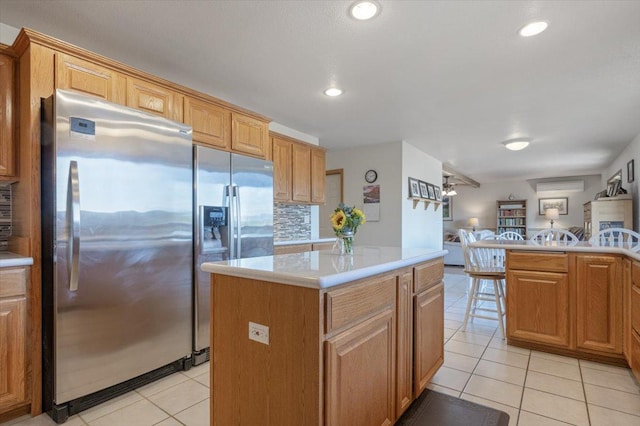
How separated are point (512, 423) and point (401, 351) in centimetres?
77

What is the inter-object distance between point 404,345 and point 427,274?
18.9 inches

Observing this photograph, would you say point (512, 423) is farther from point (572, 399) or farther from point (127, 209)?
point (127, 209)

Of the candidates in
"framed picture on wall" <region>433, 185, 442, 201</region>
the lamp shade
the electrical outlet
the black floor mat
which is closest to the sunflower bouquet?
the electrical outlet

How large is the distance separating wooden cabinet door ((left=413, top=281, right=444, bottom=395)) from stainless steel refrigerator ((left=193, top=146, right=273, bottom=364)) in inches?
63.4

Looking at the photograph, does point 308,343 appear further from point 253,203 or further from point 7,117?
point 7,117

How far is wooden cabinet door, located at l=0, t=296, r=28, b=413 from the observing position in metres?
1.81

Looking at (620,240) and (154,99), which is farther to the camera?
(620,240)

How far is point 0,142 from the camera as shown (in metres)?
2.00

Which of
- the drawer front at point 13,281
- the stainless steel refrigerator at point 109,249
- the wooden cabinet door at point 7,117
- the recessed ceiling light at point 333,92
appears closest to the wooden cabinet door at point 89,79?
the stainless steel refrigerator at point 109,249

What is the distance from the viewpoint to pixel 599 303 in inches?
101

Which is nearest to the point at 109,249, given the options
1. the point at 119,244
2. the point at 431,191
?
the point at 119,244

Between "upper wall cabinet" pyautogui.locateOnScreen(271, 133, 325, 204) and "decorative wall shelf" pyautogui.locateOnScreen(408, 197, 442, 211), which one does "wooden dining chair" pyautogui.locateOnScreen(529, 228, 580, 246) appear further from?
"upper wall cabinet" pyautogui.locateOnScreen(271, 133, 325, 204)

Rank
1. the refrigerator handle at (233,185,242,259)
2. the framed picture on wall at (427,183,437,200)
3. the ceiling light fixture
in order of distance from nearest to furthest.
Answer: the refrigerator handle at (233,185,242,259)
the ceiling light fixture
the framed picture on wall at (427,183,437,200)

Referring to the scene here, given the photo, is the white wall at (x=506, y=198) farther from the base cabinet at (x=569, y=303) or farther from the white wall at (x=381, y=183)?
the base cabinet at (x=569, y=303)
